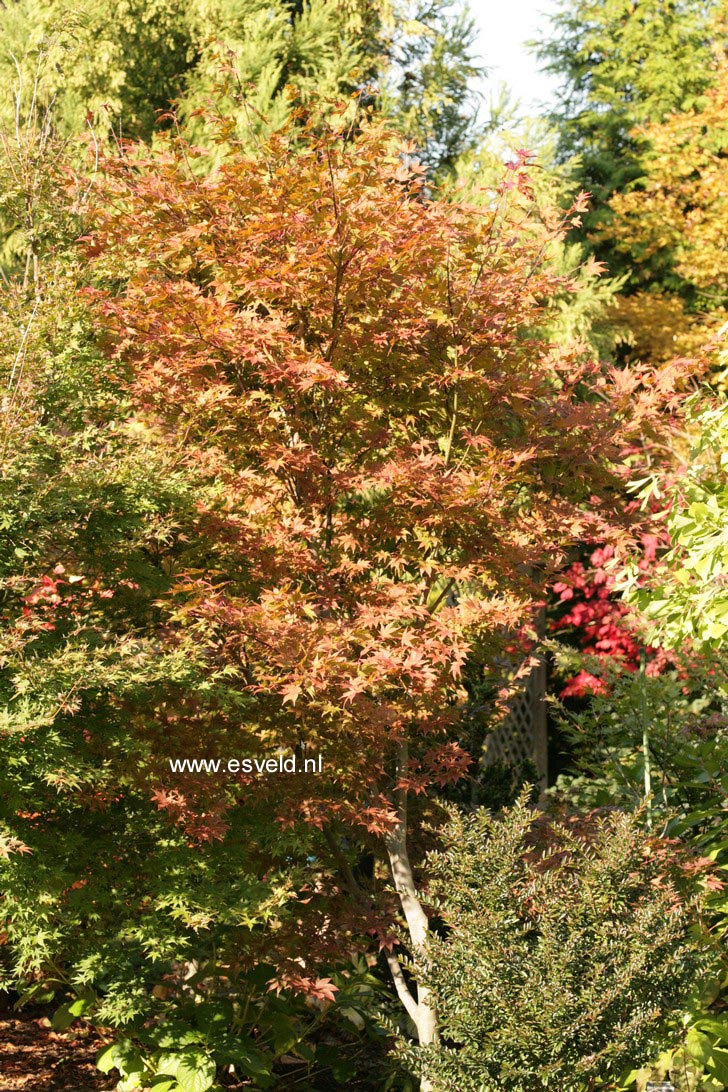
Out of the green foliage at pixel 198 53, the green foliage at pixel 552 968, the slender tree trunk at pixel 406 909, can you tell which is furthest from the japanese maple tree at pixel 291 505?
the green foliage at pixel 198 53

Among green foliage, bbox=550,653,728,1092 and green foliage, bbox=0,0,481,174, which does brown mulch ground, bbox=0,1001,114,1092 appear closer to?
green foliage, bbox=550,653,728,1092

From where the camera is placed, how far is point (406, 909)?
15.4ft

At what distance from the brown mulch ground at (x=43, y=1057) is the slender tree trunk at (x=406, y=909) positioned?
1.46 meters

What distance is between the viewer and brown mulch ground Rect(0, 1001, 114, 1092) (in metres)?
4.95

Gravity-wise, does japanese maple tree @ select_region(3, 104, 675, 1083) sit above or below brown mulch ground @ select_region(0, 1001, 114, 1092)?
above

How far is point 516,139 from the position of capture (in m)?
11.5

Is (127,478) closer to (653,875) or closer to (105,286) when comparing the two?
(105,286)

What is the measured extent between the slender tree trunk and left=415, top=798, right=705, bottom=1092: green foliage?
0.88 metres

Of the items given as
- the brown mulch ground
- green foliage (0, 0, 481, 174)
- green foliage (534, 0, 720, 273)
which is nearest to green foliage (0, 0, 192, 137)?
green foliage (0, 0, 481, 174)

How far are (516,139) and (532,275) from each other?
733cm

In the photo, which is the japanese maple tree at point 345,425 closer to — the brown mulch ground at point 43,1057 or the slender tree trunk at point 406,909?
the slender tree trunk at point 406,909

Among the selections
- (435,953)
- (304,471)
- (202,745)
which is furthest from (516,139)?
(435,953)

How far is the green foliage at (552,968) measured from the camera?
341 cm

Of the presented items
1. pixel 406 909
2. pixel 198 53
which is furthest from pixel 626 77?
Result: pixel 406 909
